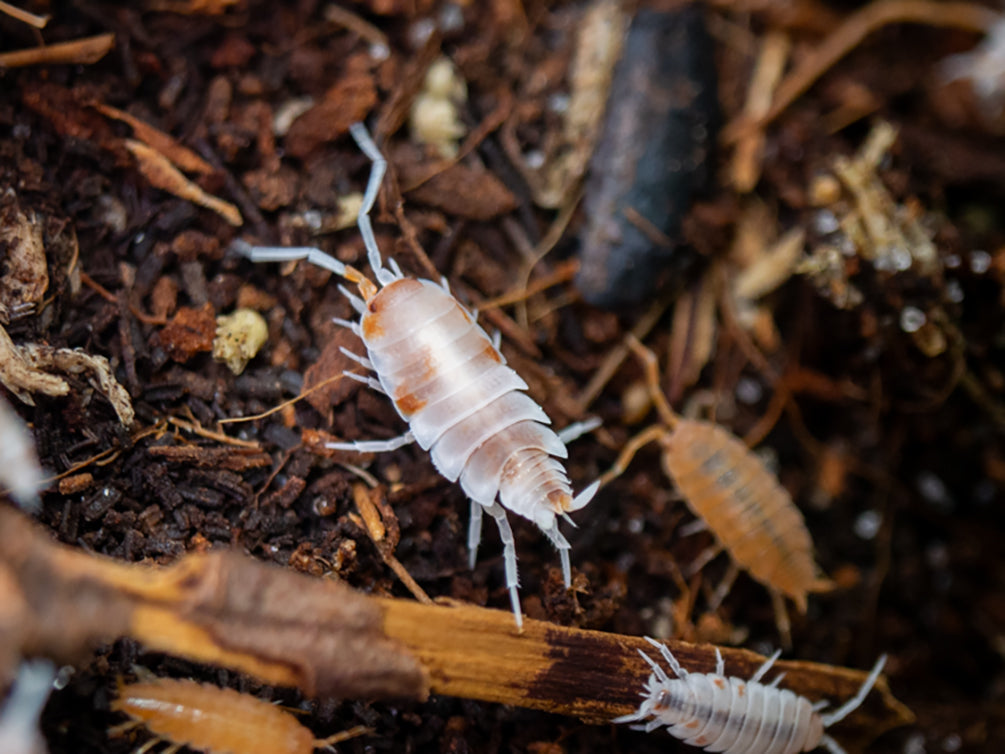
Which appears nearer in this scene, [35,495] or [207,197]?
[35,495]

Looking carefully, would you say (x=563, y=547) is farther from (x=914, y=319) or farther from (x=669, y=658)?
(x=914, y=319)

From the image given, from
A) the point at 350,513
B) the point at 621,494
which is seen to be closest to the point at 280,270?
the point at 350,513

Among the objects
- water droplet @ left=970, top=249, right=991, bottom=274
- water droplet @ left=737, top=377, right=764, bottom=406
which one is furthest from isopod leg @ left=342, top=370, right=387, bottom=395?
water droplet @ left=970, top=249, right=991, bottom=274

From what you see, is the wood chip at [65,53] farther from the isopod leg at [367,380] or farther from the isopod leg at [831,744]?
the isopod leg at [831,744]

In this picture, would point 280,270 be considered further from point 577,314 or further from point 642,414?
point 642,414

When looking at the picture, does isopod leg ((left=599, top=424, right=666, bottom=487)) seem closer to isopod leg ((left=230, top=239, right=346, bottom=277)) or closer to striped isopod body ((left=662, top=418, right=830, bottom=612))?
striped isopod body ((left=662, top=418, right=830, bottom=612))
